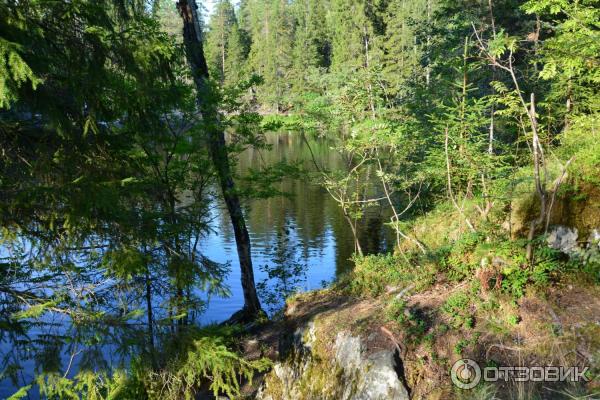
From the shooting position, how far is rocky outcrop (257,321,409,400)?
5.41 meters

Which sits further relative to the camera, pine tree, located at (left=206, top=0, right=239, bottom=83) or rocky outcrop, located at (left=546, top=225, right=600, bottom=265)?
pine tree, located at (left=206, top=0, right=239, bottom=83)

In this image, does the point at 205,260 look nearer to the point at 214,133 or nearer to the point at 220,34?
the point at 214,133

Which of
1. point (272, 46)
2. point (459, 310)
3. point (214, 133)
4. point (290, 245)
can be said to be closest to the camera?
point (459, 310)

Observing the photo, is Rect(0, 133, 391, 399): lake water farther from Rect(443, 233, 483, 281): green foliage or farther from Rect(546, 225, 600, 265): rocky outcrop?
Rect(546, 225, 600, 265): rocky outcrop

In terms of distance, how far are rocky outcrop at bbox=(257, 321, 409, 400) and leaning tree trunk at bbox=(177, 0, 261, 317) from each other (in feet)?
11.7

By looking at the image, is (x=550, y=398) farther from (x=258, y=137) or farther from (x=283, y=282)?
(x=283, y=282)

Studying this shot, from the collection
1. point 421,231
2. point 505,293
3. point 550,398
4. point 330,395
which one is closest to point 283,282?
point 421,231

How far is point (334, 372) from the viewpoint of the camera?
609 cm

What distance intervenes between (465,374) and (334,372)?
1.71 metres

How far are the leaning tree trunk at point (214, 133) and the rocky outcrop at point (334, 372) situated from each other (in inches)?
140

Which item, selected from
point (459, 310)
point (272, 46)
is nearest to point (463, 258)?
point (459, 310)

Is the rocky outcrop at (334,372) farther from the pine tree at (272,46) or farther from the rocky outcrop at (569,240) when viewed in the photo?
the pine tree at (272,46)

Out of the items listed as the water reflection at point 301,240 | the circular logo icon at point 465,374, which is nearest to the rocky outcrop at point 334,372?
the circular logo icon at point 465,374

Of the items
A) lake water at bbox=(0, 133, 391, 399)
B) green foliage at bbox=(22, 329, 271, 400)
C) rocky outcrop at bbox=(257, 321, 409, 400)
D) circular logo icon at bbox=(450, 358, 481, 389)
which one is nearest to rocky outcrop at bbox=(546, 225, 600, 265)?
circular logo icon at bbox=(450, 358, 481, 389)
